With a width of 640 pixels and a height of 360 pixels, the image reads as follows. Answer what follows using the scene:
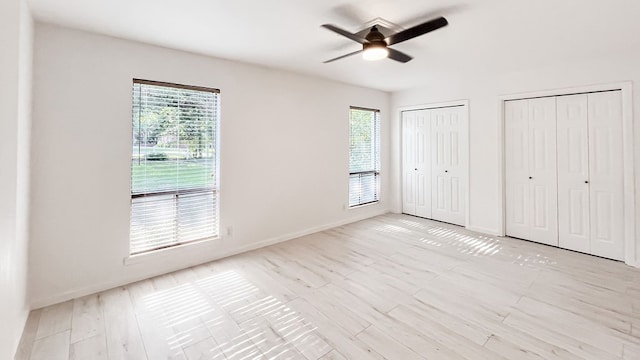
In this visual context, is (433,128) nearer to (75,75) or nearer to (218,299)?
(218,299)

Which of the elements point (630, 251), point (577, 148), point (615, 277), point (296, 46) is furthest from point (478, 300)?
point (296, 46)

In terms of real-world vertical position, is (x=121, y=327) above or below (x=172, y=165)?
below

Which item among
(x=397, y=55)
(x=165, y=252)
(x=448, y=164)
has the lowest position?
(x=165, y=252)

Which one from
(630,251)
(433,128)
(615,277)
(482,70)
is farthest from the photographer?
(433,128)

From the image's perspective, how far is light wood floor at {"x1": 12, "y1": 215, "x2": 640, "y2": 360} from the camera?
2.01 m

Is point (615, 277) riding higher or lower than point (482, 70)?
lower

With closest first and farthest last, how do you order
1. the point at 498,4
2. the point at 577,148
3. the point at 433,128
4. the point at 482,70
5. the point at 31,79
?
the point at 498,4 < the point at 31,79 < the point at 577,148 < the point at 482,70 < the point at 433,128

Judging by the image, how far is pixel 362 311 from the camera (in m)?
2.47

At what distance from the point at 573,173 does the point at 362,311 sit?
3591 millimetres

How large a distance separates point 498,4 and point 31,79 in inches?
154

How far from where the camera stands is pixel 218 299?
A: 270 cm

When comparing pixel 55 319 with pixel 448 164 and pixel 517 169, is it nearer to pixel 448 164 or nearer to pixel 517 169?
pixel 448 164

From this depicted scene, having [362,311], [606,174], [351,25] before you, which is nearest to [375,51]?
[351,25]

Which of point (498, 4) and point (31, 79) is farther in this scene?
point (31, 79)
